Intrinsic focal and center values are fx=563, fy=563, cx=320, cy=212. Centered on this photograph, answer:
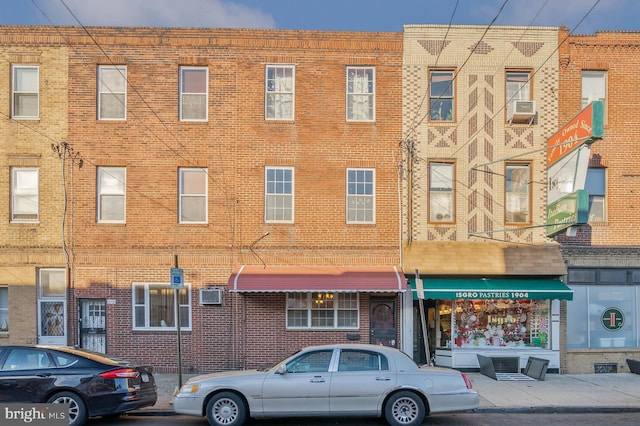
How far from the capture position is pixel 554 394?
41.5 feet

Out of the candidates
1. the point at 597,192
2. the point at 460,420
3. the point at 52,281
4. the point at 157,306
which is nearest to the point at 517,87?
the point at 597,192

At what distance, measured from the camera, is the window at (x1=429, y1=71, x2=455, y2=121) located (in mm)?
16281

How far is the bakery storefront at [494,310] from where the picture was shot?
49.3 feet

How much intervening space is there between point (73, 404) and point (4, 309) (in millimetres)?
7812

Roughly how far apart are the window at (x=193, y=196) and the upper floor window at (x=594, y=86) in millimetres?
11191

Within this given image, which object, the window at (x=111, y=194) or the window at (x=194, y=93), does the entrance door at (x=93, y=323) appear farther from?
the window at (x=194, y=93)

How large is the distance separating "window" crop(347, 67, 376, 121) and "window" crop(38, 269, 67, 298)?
9331 millimetres

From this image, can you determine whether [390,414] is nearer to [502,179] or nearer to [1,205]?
[502,179]

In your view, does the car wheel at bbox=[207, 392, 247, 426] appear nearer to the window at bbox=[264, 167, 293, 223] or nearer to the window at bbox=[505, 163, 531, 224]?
the window at bbox=[264, 167, 293, 223]

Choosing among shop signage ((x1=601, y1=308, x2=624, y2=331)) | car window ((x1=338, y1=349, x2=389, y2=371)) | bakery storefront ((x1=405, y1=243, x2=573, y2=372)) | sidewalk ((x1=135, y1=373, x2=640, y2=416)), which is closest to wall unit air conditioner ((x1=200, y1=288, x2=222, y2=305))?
sidewalk ((x1=135, y1=373, x2=640, y2=416))

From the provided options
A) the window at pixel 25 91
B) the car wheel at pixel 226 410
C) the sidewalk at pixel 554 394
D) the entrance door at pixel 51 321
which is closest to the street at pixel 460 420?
the sidewalk at pixel 554 394

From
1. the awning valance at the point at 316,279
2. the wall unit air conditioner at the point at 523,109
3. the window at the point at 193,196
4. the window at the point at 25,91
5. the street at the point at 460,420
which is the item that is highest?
the window at the point at 25,91

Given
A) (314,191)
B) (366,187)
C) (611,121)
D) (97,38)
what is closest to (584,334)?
(611,121)

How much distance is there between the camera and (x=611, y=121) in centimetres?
1611
